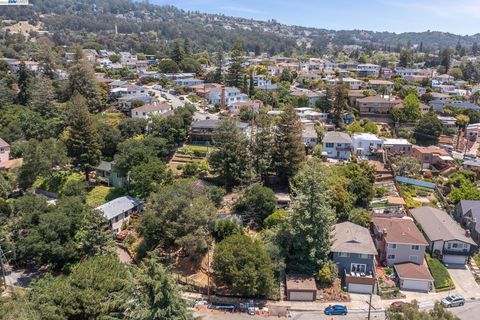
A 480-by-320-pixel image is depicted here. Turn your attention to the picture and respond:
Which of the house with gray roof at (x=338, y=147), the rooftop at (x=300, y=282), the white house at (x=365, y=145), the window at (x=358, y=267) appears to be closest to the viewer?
the rooftop at (x=300, y=282)

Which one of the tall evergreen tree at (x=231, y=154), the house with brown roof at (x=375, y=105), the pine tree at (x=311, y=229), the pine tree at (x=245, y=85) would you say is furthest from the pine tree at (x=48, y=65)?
the pine tree at (x=311, y=229)

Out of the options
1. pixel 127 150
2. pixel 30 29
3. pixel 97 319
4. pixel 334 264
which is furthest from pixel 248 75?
pixel 30 29

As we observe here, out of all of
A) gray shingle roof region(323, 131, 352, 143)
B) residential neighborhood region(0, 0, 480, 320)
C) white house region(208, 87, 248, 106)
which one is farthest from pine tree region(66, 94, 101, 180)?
gray shingle roof region(323, 131, 352, 143)

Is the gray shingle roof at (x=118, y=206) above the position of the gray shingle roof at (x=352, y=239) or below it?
below

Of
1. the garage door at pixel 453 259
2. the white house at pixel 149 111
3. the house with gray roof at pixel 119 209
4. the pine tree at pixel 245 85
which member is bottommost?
the garage door at pixel 453 259

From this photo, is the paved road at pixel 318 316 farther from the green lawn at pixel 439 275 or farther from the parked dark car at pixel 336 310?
the green lawn at pixel 439 275

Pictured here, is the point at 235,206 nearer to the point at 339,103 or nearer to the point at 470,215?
the point at 470,215

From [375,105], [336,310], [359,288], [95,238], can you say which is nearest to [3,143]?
[95,238]
